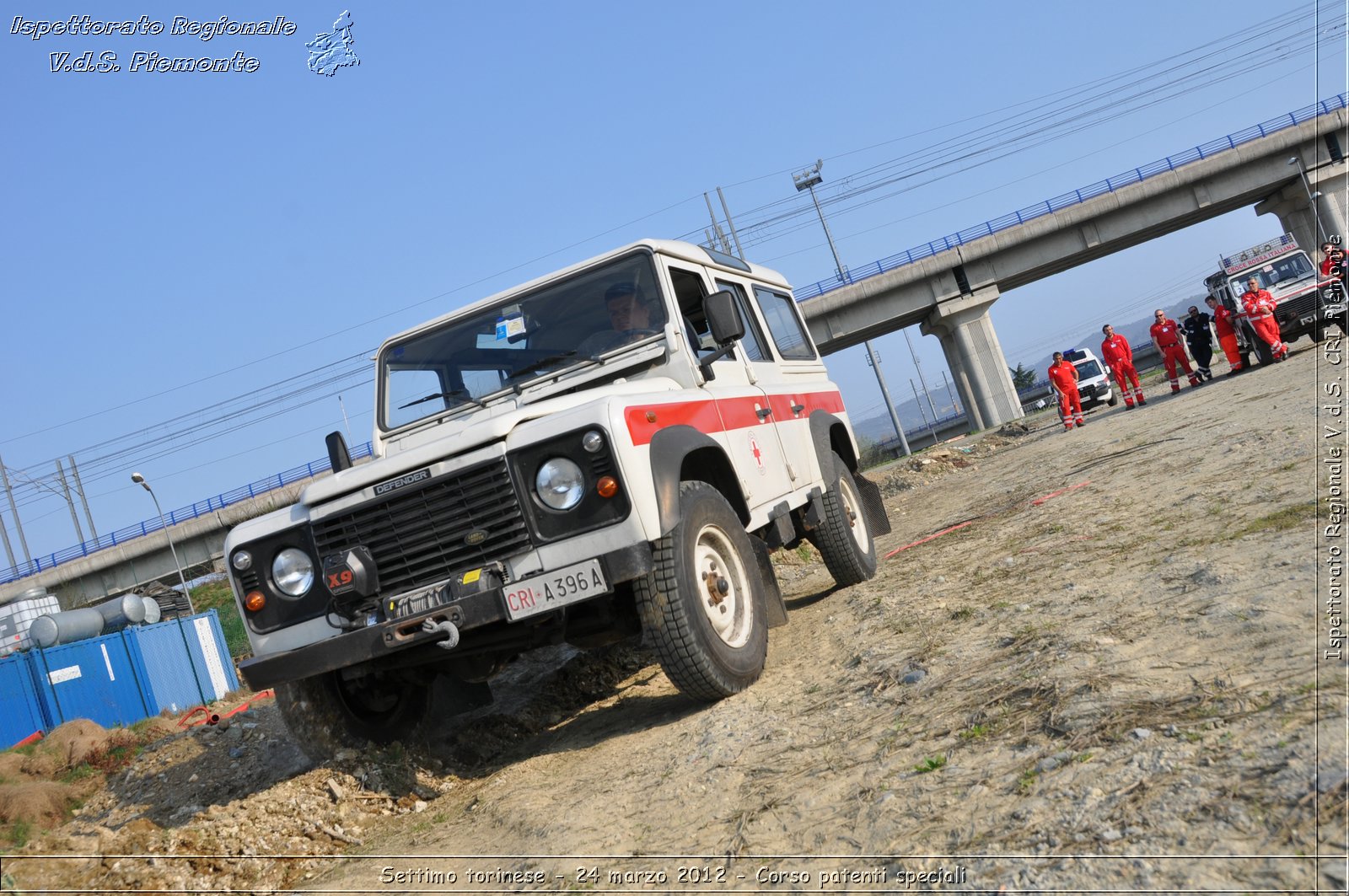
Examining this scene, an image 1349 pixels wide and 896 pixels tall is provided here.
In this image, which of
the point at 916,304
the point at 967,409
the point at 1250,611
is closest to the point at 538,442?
the point at 1250,611

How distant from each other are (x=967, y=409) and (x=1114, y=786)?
4609 centimetres

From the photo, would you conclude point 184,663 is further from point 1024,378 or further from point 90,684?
point 1024,378

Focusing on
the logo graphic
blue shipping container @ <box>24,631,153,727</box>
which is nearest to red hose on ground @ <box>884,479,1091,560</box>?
the logo graphic

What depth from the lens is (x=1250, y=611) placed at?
353 cm

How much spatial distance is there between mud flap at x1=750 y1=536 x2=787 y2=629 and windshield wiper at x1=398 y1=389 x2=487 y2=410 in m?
1.77

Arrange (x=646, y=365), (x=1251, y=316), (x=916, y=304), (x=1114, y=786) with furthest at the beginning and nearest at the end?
(x=916, y=304), (x=1251, y=316), (x=646, y=365), (x=1114, y=786)

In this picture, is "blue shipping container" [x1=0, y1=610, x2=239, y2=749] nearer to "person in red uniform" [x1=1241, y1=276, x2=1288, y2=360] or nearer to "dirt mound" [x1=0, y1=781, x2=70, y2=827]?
"dirt mound" [x1=0, y1=781, x2=70, y2=827]

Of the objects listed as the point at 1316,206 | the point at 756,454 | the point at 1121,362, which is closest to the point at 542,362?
the point at 756,454

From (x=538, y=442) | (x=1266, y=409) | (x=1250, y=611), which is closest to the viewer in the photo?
(x=1250, y=611)

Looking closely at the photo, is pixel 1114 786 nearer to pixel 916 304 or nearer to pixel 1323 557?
pixel 1323 557

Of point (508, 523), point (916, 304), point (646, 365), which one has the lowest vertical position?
point (508, 523)

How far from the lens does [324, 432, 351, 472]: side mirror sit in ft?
20.7

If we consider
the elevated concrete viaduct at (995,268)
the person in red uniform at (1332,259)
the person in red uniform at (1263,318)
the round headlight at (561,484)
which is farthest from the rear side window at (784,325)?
the elevated concrete viaduct at (995,268)

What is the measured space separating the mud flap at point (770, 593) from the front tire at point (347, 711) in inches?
83.4
